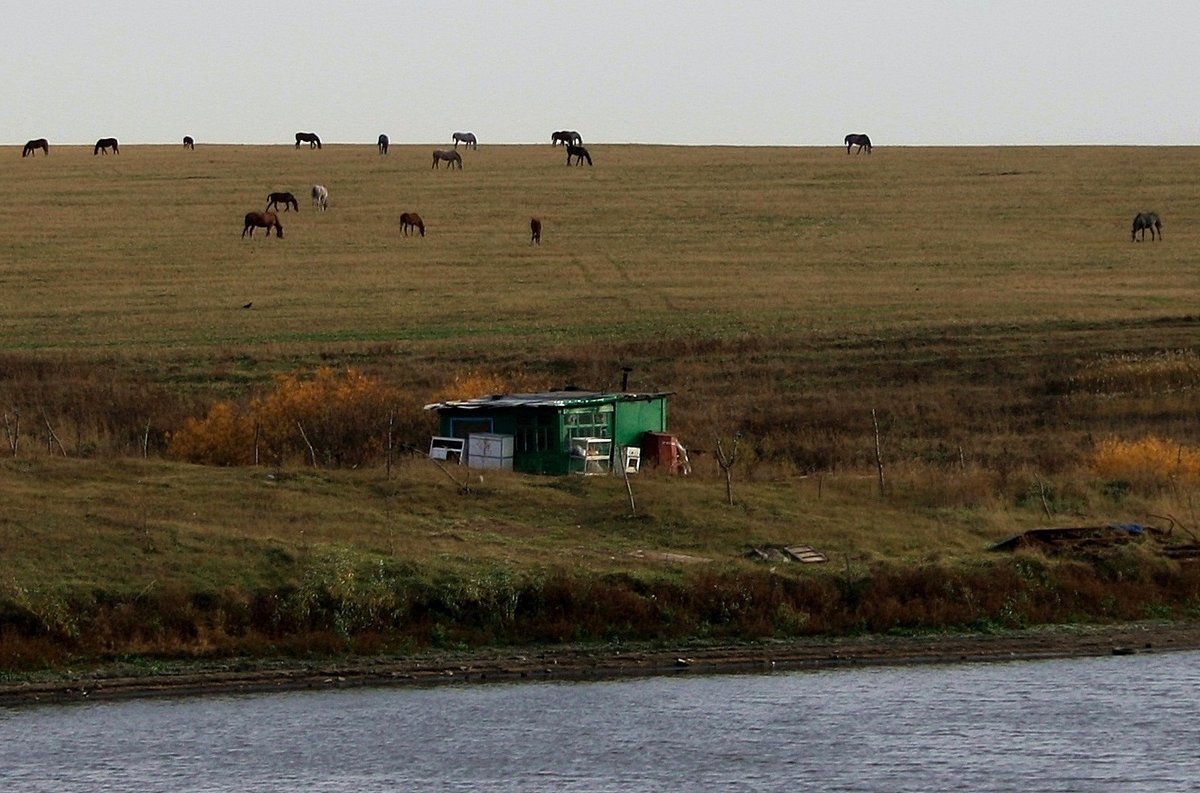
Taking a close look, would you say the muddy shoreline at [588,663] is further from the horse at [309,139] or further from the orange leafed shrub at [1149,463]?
the horse at [309,139]

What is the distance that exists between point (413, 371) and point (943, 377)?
1317 cm

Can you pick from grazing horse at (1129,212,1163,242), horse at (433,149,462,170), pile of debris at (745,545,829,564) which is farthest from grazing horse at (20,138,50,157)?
pile of debris at (745,545,829,564)

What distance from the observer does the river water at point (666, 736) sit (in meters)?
22.4

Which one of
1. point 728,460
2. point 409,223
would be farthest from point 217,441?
point 409,223

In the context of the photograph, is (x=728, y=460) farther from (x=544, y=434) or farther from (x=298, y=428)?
(x=298, y=428)

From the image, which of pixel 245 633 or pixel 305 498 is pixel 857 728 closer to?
pixel 245 633

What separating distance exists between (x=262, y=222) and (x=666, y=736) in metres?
51.6

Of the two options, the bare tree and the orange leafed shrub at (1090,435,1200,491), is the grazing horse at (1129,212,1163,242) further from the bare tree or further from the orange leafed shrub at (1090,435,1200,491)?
the bare tree

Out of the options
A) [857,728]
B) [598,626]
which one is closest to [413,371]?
[598,626]

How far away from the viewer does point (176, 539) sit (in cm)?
3028

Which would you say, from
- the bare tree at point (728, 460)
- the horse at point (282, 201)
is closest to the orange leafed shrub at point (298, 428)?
the bare tree at point (728, 460)

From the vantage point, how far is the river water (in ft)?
73.5

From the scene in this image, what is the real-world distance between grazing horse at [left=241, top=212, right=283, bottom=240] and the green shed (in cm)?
3614

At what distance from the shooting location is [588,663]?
→ 27984mm
